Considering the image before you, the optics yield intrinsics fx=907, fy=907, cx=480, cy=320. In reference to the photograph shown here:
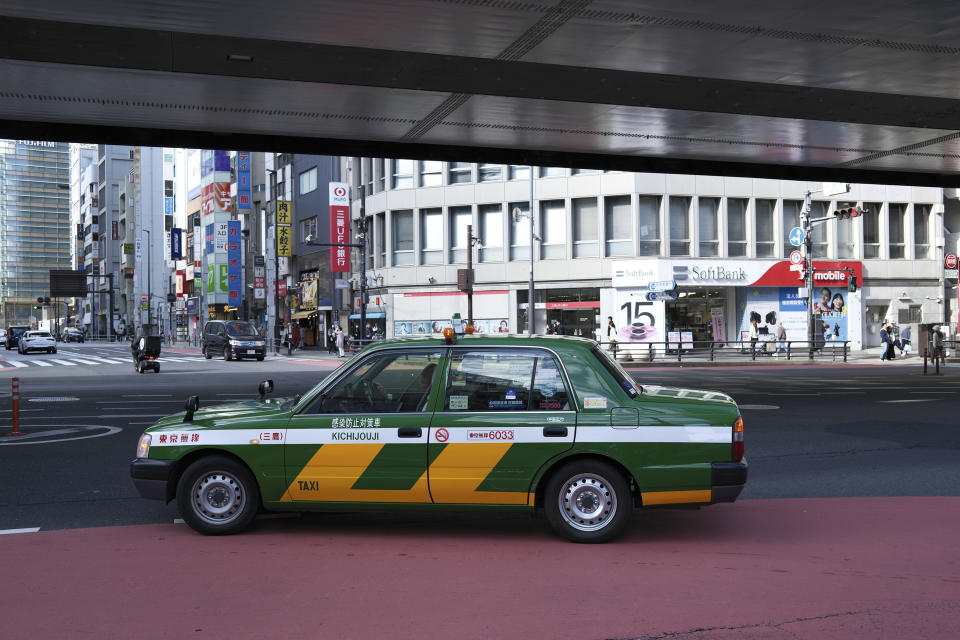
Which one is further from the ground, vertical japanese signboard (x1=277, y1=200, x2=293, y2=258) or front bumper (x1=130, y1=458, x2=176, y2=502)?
vertical japanese signboard (x1=277, y1=200, x2=293, y2=258)

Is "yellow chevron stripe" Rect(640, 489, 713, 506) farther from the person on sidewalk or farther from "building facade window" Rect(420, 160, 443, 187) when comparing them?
"building facade window" Rect(420, 160, 443, 187)

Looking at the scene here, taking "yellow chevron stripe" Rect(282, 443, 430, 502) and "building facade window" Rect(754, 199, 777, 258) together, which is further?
"building facade window" Rect(754, 199, 777, 258)

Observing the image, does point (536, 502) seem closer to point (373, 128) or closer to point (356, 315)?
point (373, 128)

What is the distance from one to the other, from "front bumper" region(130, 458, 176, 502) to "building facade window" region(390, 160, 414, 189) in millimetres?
43115

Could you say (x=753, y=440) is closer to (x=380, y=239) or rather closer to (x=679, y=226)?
(x=679, y=226)

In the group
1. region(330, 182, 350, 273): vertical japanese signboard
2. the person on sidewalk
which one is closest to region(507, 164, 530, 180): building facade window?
region(330, 182, 350, 273): vertical japanese signboard

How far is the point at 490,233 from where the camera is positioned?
47531 mm

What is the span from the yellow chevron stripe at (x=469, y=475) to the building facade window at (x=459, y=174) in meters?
42.1

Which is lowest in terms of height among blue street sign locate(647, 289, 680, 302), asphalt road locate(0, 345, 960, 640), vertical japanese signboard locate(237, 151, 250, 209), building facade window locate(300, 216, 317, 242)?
asphalt road locate(0, 345, 960, 640)

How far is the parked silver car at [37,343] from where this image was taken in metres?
56.4

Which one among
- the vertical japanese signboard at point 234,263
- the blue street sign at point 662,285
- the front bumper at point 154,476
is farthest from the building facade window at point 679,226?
the vertical japanese signboard at point 234,263

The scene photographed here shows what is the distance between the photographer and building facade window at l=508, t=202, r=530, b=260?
4650cm

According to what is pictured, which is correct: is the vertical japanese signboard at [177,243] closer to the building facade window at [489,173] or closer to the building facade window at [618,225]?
the building facade window at [489,173]

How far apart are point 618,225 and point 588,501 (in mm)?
39607
